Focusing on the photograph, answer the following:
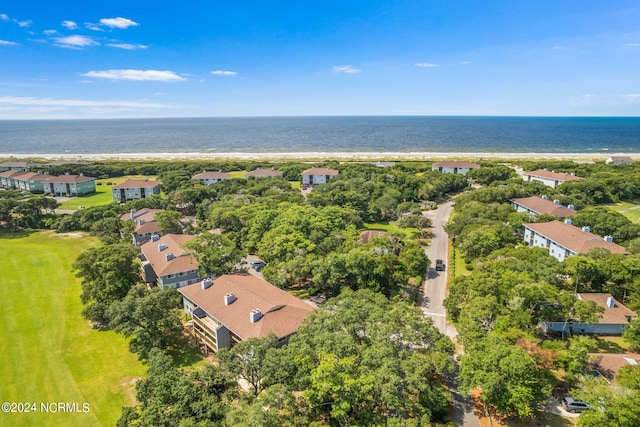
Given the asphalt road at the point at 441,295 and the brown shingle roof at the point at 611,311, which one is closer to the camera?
the asphalt road at the point at 441,295

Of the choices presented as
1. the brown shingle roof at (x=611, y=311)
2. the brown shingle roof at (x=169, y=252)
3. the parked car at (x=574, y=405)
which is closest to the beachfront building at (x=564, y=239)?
the brown shingle roof at (x=611, y=311)

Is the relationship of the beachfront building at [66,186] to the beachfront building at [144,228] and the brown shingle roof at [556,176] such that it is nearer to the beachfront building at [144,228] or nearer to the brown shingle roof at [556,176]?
the beachfront building at [144,228]

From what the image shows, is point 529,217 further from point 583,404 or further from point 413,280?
point 583,404

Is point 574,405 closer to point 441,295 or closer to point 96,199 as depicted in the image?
point 441,295

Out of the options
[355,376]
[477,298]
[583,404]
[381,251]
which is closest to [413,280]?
[381,251]

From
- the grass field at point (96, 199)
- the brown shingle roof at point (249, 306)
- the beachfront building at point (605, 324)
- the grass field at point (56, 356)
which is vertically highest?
the grass field at point (96, 199)
